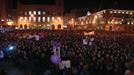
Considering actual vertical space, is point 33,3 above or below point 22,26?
above

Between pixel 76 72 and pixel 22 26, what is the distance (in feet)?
397

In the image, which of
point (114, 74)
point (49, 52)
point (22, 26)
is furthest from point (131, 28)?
point (114, 74)

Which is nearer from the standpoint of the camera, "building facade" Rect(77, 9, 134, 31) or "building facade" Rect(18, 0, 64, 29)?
"building facade" Rect(77, 9, 134, 31)

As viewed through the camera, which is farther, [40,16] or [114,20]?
[40,16]

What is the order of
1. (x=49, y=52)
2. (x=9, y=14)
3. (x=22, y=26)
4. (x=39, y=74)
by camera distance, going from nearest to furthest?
(x=39, y=74), (x=49, y=52), (x=22, y=26), (x=9, y=14)

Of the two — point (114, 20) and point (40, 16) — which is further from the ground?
point (40, 16)

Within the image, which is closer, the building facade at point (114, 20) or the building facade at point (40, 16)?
the building facade at point (114, 20)

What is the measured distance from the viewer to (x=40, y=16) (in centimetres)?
13650

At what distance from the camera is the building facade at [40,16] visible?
134 metres

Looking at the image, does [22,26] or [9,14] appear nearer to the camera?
[22,26]

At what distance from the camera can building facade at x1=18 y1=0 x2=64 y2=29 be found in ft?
441

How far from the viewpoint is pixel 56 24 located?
135000 mm

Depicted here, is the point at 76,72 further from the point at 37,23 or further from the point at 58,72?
the point at 37,23

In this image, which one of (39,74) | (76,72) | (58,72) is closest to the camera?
(76,72)
